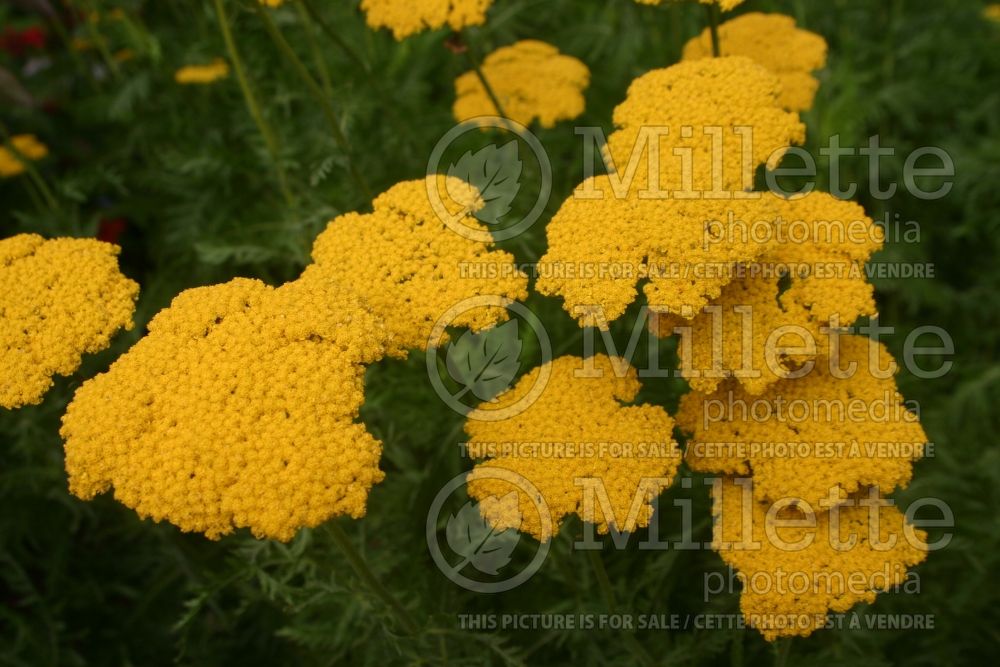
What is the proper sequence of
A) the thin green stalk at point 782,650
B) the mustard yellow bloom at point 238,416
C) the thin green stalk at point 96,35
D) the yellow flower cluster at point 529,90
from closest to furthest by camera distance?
the mustard yellow bloom at point 238,416 → the thin green stalk at point 782,650 → the yellow flower cluster at point 529,90 → the thin green stalk at point 96,35

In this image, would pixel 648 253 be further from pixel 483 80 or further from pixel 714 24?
pixel 483 80

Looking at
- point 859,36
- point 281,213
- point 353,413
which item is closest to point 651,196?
point 353,413

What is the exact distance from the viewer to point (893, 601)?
3.35m

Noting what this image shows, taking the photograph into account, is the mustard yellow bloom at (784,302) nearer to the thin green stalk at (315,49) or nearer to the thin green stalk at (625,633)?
the thin green stalk at (625,633)

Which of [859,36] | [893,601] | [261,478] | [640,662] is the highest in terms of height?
[859,36]

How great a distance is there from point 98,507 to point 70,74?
2786 millimetres

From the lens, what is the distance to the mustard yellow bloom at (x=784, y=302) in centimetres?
256

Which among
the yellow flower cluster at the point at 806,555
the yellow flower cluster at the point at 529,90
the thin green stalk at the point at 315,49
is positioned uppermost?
the thin green stalk at the point at 315,49

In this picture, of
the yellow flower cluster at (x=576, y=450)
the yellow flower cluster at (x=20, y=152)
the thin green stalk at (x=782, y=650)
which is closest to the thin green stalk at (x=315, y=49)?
the yellow flower cluster at (x=20, y=152)

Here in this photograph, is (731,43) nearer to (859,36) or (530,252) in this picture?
(530,252)

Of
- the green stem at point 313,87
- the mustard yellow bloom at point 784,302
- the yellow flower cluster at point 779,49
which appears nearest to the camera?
the mustard yellow bloom at point 784,302

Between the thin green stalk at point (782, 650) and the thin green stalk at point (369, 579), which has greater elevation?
the thin green stalk at point (369, 579)

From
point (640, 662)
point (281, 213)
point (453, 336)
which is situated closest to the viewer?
point (640, 662)

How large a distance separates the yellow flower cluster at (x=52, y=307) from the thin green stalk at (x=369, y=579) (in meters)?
0.90
